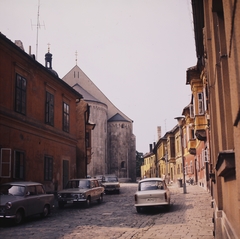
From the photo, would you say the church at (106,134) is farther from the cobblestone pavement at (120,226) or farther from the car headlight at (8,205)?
the car headlight at (8,205)

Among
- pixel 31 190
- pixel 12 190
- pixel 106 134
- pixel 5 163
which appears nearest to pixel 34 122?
pixel 5 163

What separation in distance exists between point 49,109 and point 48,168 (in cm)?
384

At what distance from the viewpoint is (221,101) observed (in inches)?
233

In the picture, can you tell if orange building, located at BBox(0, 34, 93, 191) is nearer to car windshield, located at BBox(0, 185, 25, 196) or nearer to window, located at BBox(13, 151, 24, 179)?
window, located at BBox(13, 151, 24, 179)

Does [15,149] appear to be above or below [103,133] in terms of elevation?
below

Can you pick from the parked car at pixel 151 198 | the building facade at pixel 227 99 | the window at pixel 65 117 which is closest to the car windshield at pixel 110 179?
the window at pixel 65 117

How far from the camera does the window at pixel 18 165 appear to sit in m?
18.2

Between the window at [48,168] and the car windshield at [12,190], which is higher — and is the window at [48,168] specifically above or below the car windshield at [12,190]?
above

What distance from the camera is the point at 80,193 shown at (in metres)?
18.1

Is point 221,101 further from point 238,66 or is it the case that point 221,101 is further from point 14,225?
point 14,225

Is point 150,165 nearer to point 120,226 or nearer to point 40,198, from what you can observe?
point 40,198

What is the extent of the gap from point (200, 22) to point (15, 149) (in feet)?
37.9

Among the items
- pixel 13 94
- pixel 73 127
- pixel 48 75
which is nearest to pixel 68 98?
pixel 73 127

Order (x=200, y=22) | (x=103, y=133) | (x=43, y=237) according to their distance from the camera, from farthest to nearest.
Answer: (x=103, y=133)
(x=200, y=22)
(x=43, y=237)
